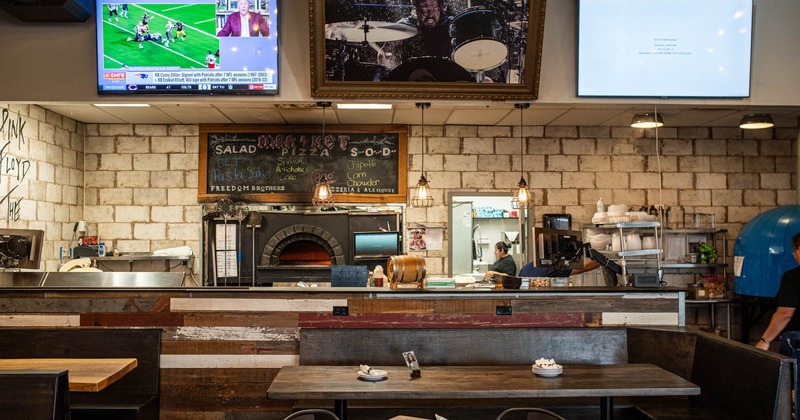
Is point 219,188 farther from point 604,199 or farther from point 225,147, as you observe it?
point 604,199

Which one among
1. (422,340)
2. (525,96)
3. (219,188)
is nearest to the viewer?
(422,340)

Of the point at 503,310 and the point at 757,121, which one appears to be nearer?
the point at 503,310

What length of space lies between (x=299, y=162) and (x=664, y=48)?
430 centimetres

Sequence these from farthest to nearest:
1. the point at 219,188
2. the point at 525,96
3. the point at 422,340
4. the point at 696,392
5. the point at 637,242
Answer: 1. the point at 219,188
2. the point at 637,242
3. the point at 525,96
4. the point at 422,340
5. the point at 696,392

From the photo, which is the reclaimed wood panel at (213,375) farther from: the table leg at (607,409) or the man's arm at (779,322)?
the man's arm at (779,322)

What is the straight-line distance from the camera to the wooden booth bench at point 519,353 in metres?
4.52

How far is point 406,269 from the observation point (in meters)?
5.10

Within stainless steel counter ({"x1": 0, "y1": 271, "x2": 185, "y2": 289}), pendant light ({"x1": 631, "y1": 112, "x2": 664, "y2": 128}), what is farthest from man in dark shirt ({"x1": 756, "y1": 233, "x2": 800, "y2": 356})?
stainless steel counter ({"x1": 0, "y1": 271, "x2": 185, "y2": 289})

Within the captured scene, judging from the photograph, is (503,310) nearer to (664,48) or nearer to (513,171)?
(664,48)

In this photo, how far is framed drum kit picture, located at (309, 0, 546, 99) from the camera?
18.0 ft

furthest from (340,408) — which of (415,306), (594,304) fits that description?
(594,304)

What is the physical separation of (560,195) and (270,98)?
162 inches

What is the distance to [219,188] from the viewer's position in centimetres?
808

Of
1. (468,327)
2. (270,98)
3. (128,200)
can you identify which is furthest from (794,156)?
(128,200)
